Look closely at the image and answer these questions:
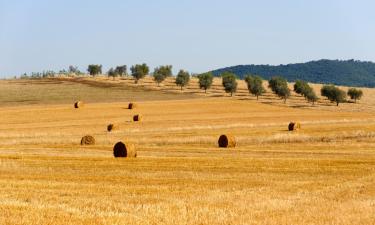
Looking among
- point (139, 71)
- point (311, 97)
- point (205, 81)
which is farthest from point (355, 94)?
point (139, 71)

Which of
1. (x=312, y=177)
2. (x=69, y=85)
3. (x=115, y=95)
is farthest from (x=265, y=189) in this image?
(x=69, y=85)

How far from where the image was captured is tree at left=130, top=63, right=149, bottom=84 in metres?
129

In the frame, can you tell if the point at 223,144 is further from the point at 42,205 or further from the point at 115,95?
the point at 115,95

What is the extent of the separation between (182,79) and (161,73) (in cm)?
912

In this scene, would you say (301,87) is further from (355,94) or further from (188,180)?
(188,180)

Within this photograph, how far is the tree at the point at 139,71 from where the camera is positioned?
5094 inches

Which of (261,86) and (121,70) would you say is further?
(121,70)

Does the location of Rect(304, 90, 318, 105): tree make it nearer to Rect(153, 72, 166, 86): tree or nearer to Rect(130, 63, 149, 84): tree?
Rect(153, 72, 166, 86): tree

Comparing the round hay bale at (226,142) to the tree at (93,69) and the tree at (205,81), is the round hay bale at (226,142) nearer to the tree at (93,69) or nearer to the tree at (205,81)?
the tree at (205,81)

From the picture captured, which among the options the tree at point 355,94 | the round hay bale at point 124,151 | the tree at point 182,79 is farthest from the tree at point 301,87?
the round hay bale at point 124,151

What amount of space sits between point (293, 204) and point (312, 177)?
618 cm

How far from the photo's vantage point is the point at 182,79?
117125 millimetres

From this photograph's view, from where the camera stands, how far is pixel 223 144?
138ft

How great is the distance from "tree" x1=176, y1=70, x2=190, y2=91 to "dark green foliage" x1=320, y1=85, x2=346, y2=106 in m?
27.8
